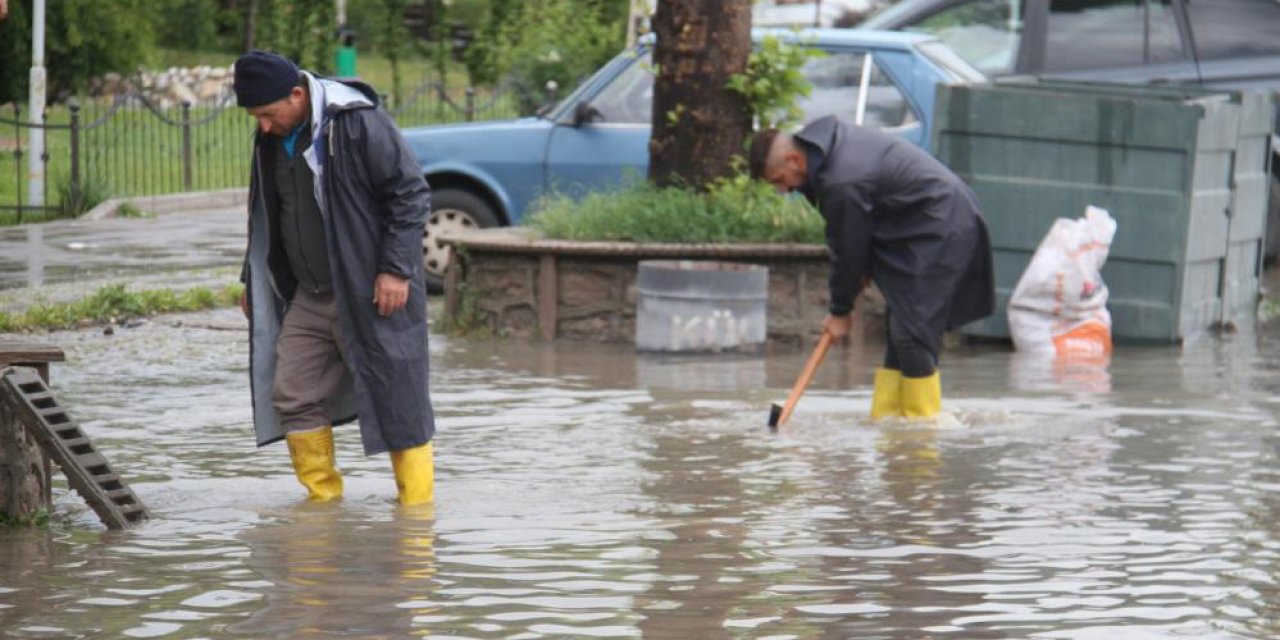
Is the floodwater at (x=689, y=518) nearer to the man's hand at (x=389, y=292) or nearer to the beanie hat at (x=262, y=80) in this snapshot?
the man's hand at (x=389, y=292)

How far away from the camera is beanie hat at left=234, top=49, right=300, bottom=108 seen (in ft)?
23.3

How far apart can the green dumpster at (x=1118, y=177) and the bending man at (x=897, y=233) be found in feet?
9.60

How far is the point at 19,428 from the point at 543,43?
56.3ft

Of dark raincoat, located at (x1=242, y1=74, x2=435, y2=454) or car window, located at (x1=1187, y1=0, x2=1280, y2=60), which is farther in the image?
car window, located at (x1=1187, y1=0, x2=1280, y2=60)

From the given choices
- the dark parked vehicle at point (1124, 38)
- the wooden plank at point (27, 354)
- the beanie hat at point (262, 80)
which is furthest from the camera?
the dark parked vehicle at point (1124, 38)

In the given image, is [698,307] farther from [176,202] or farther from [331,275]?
[176,202]

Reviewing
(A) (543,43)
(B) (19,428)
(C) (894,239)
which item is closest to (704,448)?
(C) (894,239)

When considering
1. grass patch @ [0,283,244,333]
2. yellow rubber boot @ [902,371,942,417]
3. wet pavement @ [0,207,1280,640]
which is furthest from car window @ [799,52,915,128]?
yellow rubber boot @ [902,371,942,417]

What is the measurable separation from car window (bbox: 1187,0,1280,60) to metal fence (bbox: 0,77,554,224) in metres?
7.84

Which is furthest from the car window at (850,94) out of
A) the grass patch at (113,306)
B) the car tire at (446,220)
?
the grass patch at (113,306)

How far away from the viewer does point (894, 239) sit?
365 inches

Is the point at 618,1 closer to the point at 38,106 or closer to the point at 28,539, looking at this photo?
the point at 38,106

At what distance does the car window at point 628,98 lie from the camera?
14.0 meters

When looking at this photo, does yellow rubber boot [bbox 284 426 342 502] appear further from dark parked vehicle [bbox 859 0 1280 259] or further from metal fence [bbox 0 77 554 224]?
metal fence [bbox 0 77 554 224]
